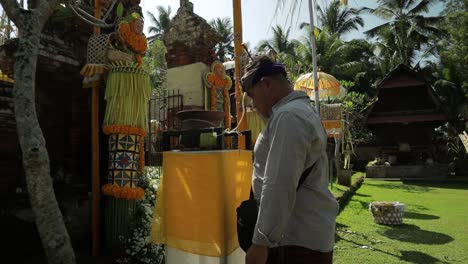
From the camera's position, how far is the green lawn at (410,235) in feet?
14.6

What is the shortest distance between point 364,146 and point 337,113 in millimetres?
12443

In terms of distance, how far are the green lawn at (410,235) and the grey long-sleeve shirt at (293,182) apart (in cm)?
287

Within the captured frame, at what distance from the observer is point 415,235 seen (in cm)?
554

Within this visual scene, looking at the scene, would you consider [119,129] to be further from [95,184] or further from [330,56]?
[330,56]

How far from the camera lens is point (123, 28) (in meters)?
3.73

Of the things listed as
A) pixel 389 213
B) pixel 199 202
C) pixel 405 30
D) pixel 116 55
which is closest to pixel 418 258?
pixel 389 213

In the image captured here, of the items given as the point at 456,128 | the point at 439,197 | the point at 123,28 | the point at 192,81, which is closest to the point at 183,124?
the point at 123,28

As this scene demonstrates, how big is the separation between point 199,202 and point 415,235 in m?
4.40

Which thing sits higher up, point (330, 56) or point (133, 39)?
point (330, 56)

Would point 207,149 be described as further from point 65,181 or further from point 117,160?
point 65,181

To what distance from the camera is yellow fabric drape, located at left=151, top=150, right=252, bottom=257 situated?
2549 mm

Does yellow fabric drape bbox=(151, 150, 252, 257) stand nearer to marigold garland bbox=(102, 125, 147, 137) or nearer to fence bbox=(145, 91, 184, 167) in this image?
marigold garland bbox=(102, 125, 147, 137)

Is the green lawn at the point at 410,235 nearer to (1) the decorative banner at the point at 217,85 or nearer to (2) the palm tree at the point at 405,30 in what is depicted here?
(1) the decorative banner at the point at 217,85

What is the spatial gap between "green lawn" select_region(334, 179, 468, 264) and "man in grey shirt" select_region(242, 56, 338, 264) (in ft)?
9.38
